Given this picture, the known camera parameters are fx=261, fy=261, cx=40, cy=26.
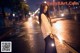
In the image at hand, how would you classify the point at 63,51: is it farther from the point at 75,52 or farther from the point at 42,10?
the point at 42,10

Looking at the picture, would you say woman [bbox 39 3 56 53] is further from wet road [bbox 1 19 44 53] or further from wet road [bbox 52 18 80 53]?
wet road [bbox 1 19 44 53]

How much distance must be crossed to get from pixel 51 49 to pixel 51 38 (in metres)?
0.88

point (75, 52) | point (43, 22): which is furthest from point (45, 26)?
point (75, 52)

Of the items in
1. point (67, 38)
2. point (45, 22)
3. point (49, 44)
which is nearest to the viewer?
point (45, 22)

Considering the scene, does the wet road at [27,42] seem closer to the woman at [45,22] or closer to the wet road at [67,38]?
the wet road at [67,38]

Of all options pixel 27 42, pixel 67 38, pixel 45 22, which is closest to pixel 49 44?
pixel 45 22

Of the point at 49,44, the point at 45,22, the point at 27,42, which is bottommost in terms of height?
the point at 27,42

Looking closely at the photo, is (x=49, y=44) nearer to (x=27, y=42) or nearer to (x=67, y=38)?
(x=27, y=42)

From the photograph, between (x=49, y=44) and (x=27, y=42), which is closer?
(x=49, y=44)

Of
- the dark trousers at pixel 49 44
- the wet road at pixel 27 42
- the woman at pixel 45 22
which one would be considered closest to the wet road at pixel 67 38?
the wet road at pixel 27 42

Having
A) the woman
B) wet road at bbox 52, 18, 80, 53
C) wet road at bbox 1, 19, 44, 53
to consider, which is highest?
the woman

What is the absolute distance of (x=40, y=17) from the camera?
8.37m

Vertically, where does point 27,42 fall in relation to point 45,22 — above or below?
below

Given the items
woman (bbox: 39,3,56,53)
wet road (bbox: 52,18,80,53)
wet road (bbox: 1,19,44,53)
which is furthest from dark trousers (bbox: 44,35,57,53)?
wet road (bbox: 1,19,44,53)
